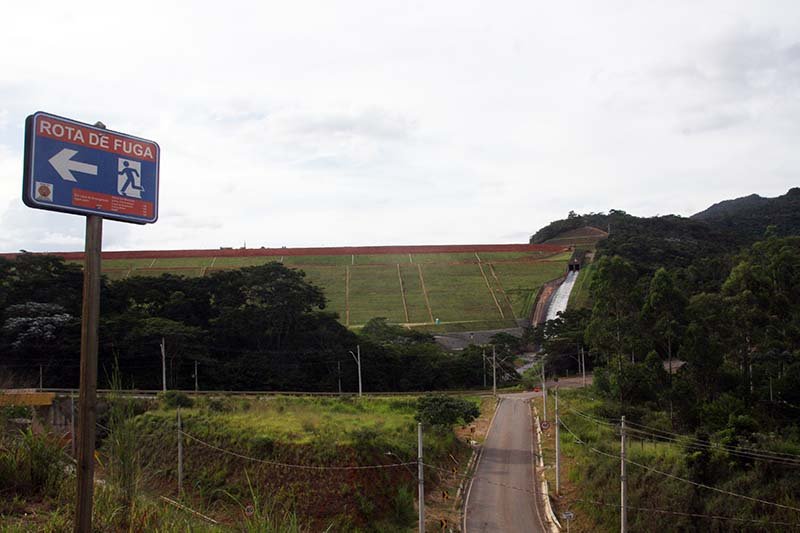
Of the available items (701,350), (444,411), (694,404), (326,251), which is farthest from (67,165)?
(326,251)

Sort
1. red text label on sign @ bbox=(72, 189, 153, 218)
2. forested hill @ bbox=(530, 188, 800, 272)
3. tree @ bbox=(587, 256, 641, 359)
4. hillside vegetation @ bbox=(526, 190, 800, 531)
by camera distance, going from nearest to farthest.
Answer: red text label on sign @ bbox=(72, 189, 153, 218) < hillside vegetation @ bbox=(526, 190, 800, 531) < tree @ bbox=(587, 256, 641, 359) < forested hill @ bbox=(530, 188, 800, 272)

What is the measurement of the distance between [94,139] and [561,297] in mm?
53458

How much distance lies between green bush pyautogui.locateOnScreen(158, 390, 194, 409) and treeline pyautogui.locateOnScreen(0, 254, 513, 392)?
6.88m

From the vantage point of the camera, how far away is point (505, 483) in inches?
776

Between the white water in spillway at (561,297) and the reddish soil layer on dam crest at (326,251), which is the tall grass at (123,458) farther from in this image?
the reddish soil layer on dam crest at (326,251)

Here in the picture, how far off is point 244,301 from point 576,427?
2257 cm

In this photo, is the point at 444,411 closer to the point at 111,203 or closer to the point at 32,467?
the point at 32,467

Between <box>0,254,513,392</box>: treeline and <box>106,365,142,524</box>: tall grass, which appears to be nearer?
<box>106,365,142,524</box>: tall grass

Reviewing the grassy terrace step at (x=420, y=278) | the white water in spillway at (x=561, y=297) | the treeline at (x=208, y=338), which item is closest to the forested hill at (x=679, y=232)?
the white water in spillway at (x=561, y=297)

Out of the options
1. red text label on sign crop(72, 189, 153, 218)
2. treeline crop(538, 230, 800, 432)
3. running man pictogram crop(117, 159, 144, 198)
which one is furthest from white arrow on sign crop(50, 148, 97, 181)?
treeline crop(538, 230, 800, 432)

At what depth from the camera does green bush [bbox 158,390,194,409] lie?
78.7 feet

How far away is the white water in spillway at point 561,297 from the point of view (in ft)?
171

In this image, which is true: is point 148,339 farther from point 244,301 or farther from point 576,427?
point 576,427

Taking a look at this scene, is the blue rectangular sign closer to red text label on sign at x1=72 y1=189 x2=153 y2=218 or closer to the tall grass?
red text label on sign at x1=72 y1=189 x2=153 y2=218
